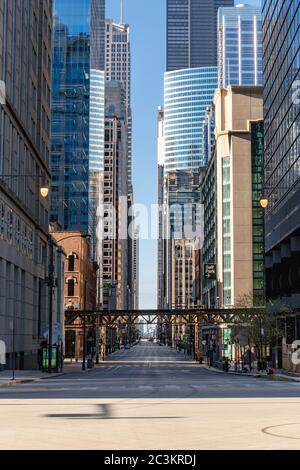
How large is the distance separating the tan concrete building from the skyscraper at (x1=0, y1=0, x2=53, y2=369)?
56.5m

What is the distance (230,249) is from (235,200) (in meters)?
9.30

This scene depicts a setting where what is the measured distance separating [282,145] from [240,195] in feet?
183

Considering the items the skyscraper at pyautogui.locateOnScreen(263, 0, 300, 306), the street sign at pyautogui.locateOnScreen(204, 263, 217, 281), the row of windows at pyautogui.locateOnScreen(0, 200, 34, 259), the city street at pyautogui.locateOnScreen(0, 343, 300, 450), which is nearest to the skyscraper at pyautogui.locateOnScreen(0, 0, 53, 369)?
the row of windows at pyautogui.locateOnScreen(0, 200, 34, 259)

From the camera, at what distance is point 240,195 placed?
13625 centimetres

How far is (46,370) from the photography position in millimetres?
61562

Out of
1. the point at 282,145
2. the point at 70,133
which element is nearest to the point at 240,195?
the point at 282,145

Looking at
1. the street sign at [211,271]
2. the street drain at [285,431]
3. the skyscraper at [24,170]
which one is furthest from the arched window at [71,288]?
the street drain at [285,431]

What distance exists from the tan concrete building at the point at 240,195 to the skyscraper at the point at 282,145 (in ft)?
139

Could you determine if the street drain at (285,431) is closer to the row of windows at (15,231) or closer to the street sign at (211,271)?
the row of windows at (15,231)

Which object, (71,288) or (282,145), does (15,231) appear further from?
(71,288)

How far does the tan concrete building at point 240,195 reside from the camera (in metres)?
134

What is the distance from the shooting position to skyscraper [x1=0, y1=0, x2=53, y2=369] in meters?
60.1

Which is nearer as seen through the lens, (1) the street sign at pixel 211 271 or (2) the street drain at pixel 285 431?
(2) the street drain at pixel 285 431

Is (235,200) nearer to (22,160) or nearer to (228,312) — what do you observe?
(228,312)
